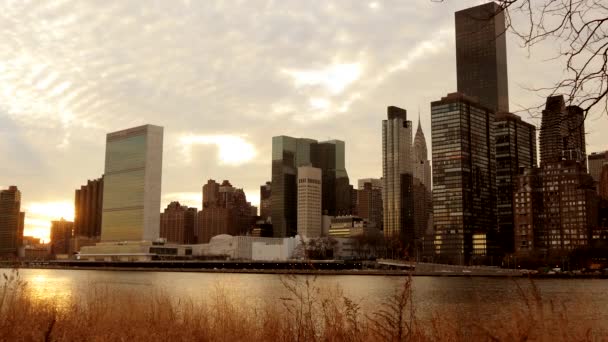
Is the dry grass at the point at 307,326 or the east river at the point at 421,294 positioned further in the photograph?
the east river at the point at 421,294

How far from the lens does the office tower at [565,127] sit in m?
6.08

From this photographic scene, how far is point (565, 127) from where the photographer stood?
641cm

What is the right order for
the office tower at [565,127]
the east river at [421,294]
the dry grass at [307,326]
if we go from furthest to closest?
1. the east river at [421,294]
2. the dry grass at [307,326]
3. the office tower at [565,127]

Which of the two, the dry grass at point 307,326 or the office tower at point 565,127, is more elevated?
the office tower at point 565,127

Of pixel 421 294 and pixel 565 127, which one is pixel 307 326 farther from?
pixel 421 294

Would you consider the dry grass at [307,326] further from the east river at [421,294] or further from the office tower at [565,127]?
the office tower at [565,127]

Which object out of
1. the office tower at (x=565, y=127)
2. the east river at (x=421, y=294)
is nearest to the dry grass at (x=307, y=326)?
the east river at (x=421, y=294)

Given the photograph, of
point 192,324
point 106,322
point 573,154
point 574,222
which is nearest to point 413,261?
point 573,154

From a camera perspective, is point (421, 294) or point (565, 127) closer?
point (565, 127)

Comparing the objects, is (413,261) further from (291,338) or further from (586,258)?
(586,258)

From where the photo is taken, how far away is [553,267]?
185750 mm

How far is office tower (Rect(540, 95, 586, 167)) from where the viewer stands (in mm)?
6082

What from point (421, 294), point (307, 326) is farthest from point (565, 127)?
point (421, 294)

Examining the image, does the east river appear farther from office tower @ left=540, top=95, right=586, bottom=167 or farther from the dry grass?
office tower @ left=540, top=95, right=586, bottom=167
